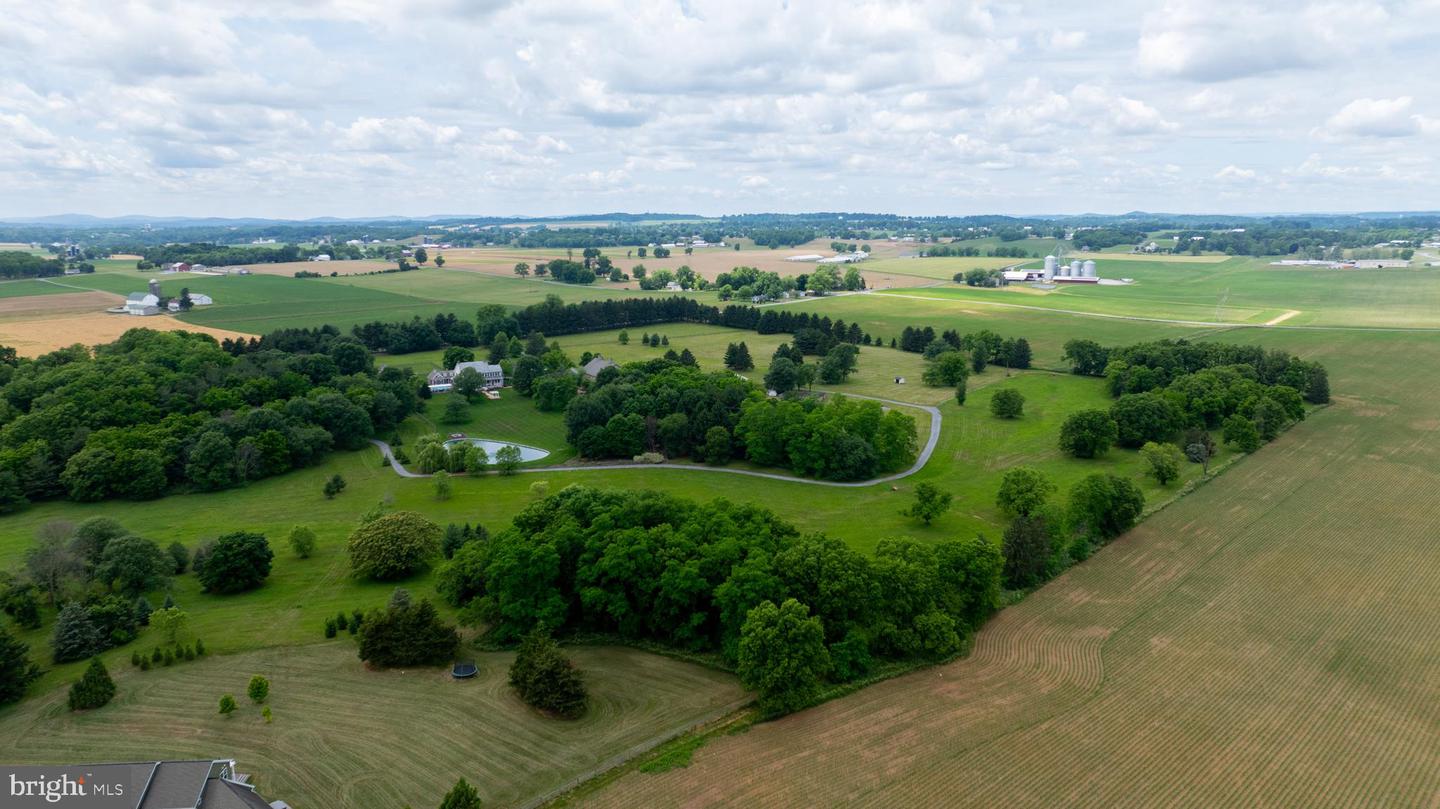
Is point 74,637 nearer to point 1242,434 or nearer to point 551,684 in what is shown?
point 551,684

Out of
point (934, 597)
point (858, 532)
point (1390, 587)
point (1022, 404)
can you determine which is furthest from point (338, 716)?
point (1022, 404)

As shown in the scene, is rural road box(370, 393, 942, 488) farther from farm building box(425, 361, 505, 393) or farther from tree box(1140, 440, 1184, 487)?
farm building box(425, 361, 505, 393)

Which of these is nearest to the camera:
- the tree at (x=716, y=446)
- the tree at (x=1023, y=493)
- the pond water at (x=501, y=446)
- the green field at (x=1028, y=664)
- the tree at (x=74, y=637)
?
the green field at (x=1028, y=664)

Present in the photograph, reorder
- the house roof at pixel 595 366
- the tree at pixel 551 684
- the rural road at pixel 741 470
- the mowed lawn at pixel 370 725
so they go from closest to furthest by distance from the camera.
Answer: the mowed lawn at pixel 370 725
the tree at pixel 551 684
the rural road at pixel 741 470
the house roof at pixel 595 366

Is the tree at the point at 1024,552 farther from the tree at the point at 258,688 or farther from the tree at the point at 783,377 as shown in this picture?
the tree at the point at 783,377

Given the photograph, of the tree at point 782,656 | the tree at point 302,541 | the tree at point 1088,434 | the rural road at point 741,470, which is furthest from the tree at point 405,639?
the tree at point 1088,434

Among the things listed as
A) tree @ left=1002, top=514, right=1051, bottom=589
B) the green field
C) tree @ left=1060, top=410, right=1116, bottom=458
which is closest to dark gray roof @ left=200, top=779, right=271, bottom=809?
the green field
